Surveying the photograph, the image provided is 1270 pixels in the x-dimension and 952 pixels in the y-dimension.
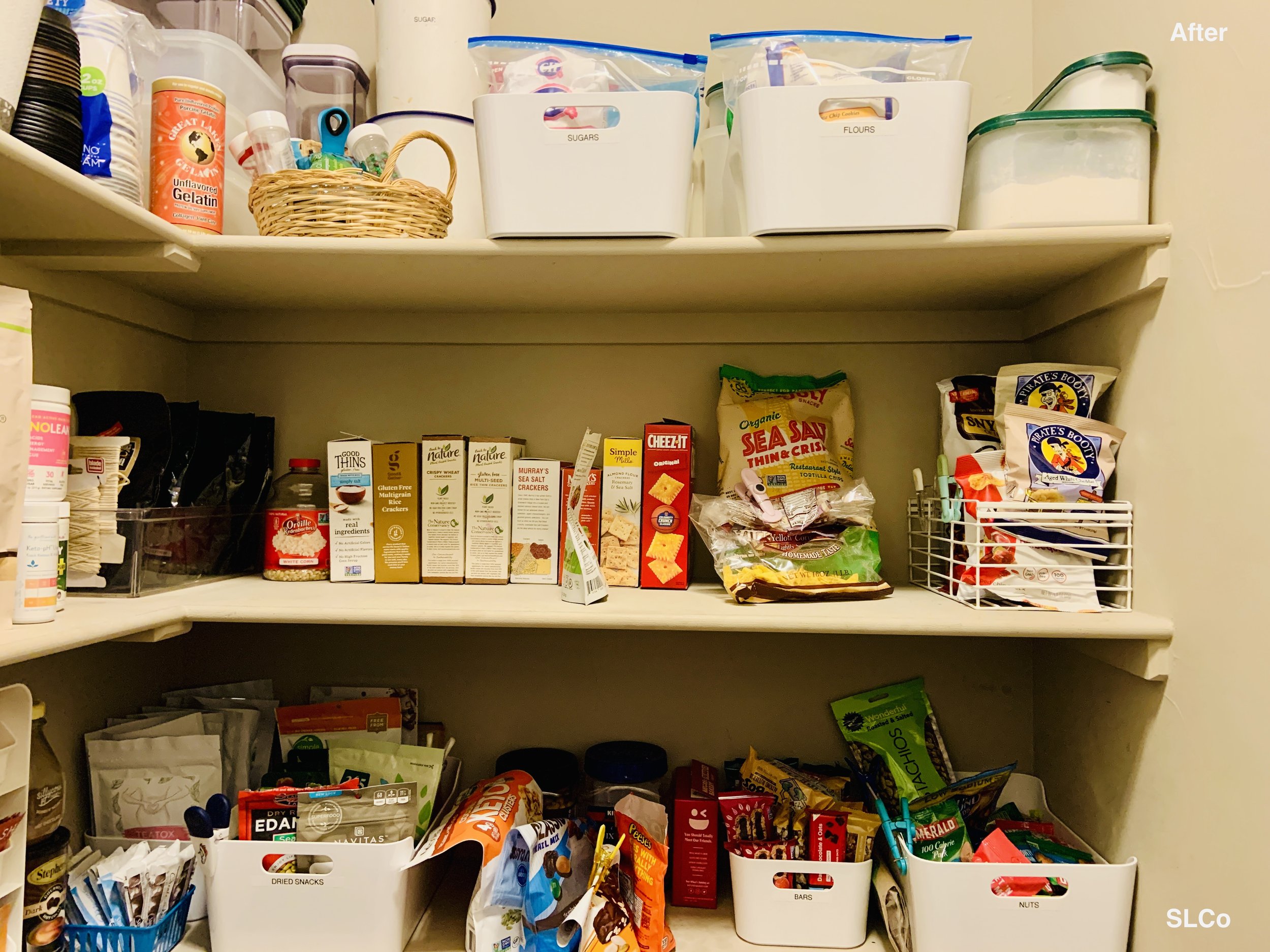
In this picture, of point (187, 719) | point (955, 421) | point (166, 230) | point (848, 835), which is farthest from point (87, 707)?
point (955, 421)

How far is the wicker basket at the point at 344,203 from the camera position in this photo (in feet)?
3.28

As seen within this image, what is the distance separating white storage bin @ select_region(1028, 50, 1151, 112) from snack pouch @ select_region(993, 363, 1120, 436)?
1.04 feet

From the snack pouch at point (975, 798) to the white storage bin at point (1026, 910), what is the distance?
115mm

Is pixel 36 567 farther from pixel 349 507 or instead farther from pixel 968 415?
pixel 968 415

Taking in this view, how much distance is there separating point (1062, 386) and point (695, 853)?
83cm

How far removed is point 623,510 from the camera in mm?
1179

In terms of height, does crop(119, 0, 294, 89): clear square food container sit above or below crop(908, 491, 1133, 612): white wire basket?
above

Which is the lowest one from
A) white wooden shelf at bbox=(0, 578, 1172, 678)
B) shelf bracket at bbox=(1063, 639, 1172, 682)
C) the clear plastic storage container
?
shelf bracket at bbox=(1063, 639, 1172, 682)

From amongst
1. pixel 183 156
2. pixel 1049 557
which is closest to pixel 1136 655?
pixel 1049 557

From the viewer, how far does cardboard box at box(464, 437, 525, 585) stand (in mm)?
1206

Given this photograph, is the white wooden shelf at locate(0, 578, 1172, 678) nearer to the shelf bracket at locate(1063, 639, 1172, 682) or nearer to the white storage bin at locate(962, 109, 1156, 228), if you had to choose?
the shelf bracket at locate(1063, 639, 1172, 682)

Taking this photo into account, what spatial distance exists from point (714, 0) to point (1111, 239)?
0.80 m

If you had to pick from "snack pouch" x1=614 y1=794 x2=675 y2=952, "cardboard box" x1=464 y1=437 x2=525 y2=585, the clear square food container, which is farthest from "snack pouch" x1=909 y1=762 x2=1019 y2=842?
the clear square food container

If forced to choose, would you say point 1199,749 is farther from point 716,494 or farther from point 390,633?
point 390,633
